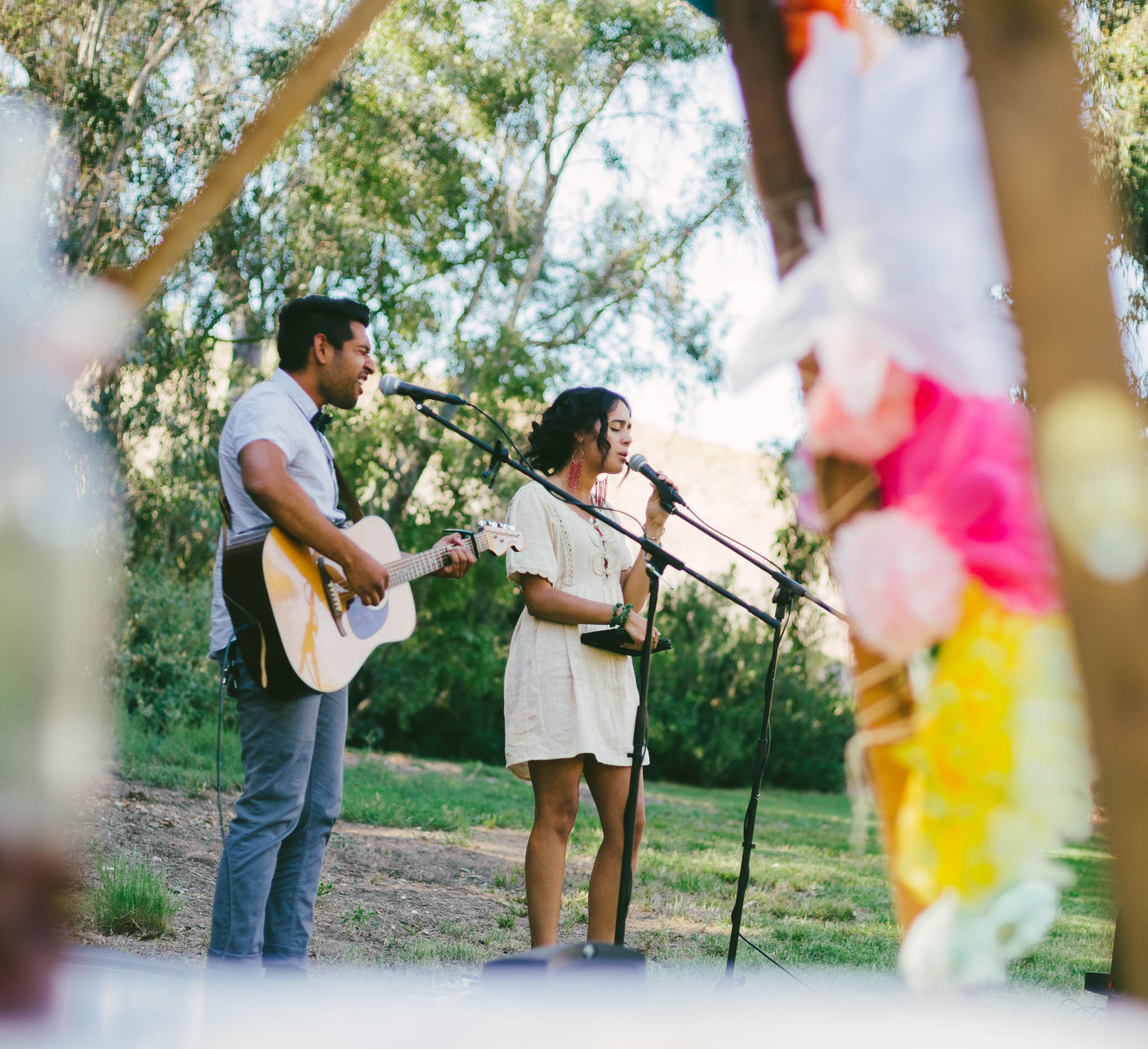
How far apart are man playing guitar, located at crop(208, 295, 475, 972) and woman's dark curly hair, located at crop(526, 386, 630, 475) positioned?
56 centimetres

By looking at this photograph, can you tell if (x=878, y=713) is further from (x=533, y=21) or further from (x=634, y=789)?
(x=533, y=21)

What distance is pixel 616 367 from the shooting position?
48.0ft

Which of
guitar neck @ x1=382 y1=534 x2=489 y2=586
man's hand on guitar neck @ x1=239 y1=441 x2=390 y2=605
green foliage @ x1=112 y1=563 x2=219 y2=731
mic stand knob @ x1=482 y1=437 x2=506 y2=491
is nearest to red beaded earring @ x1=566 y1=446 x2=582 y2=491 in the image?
mic stand knob @ x1=482 y1=437 x2=506 y2=491

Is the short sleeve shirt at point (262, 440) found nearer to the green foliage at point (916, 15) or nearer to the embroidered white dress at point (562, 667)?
the embroidered white dress at point (562, 667)

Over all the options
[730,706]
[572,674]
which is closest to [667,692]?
[730,706]

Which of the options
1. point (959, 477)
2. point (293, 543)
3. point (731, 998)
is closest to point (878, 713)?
point (959, 477)

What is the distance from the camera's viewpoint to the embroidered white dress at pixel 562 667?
2.99 meters

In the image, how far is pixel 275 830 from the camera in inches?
105

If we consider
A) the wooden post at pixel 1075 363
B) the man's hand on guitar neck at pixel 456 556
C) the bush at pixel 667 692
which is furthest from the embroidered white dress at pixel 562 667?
the bush at pixel 667 692

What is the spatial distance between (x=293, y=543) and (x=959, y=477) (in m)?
2.04

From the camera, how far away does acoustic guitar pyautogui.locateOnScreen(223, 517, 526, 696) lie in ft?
8.94

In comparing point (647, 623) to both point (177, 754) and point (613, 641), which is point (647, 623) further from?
point (177, 754)

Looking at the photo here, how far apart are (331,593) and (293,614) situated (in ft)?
0.64

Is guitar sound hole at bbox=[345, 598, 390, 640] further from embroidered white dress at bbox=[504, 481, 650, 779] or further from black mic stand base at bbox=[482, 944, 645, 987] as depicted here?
black mic stand base at bbox=[482, 944, 645, 987]
